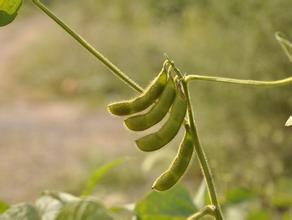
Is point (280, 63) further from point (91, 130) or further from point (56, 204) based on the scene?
point (56, 204)

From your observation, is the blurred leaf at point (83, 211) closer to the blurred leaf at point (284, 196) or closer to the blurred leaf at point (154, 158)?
the blurred leaf at point (284, 196)

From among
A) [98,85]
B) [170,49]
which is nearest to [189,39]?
[170,49]

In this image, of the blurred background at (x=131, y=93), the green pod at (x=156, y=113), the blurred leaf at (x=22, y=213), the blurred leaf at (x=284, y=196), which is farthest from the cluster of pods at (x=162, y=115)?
the blurred background at (x=131, y=93)

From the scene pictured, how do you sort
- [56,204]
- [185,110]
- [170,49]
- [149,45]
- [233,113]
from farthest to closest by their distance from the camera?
[149,45] → [170,49] → [233,113] → [56,204] → [185,110]

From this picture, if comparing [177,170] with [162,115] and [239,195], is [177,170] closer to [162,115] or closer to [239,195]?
[162,115]

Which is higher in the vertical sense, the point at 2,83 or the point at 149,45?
the point at 149,45

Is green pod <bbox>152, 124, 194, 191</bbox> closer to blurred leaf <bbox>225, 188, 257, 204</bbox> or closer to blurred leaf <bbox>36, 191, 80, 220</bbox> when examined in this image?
blurred leaf <bbox>36, 191, 80, 220</bbox>

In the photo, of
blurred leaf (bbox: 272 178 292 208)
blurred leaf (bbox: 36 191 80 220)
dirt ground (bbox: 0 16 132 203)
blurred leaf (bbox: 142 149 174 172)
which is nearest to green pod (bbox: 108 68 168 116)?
blurred leaf (bbox: 36 191 80 220)
